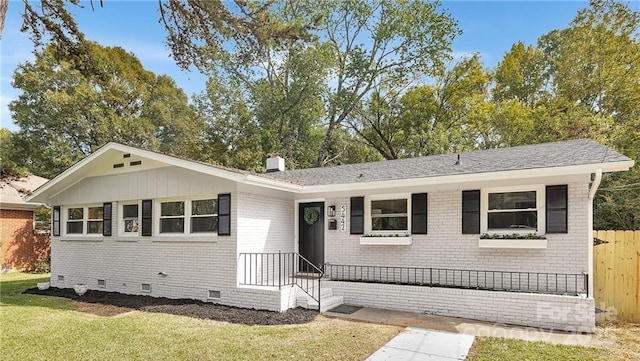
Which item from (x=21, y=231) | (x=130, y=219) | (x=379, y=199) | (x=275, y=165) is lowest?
(x=21, y=231)

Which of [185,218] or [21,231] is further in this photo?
[21,231]

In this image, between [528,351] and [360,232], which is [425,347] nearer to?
[528,351]

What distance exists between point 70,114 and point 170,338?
20.1 metres

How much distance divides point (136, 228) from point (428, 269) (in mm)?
8153

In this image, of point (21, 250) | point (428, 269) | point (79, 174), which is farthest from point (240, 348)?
point (21, 250)

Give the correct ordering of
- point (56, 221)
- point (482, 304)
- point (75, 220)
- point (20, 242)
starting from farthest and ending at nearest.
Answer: point (20, 242) < point (56, 221) < point (75, 220) < point (482, 304)

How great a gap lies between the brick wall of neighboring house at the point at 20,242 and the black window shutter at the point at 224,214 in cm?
1373

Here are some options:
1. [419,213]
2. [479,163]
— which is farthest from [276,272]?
[479,163]

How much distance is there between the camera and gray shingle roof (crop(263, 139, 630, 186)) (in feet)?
25.9

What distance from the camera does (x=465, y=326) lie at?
7.40m

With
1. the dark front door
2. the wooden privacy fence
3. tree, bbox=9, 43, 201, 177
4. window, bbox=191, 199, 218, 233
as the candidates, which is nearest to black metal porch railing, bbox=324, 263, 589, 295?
the dark front door

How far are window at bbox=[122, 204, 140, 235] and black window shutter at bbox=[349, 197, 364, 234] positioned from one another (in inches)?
244

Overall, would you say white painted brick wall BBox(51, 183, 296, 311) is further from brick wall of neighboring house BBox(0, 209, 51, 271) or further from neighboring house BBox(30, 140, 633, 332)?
brick wall of neighboring house BBox(0, 209, 51, 271)

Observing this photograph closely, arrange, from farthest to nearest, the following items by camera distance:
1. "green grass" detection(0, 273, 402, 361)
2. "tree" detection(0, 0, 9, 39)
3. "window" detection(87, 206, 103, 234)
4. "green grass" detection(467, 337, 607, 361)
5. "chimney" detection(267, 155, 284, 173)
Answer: "chimney" detection(267, 155, 284, 173) < "window" detection(87, 206, 103, 234) < "green grass" detection(0, 273, 402, 361) < "green grass" detection(467, 337, 607, 361) < "tree" detection(0, 0, 9, 39)
